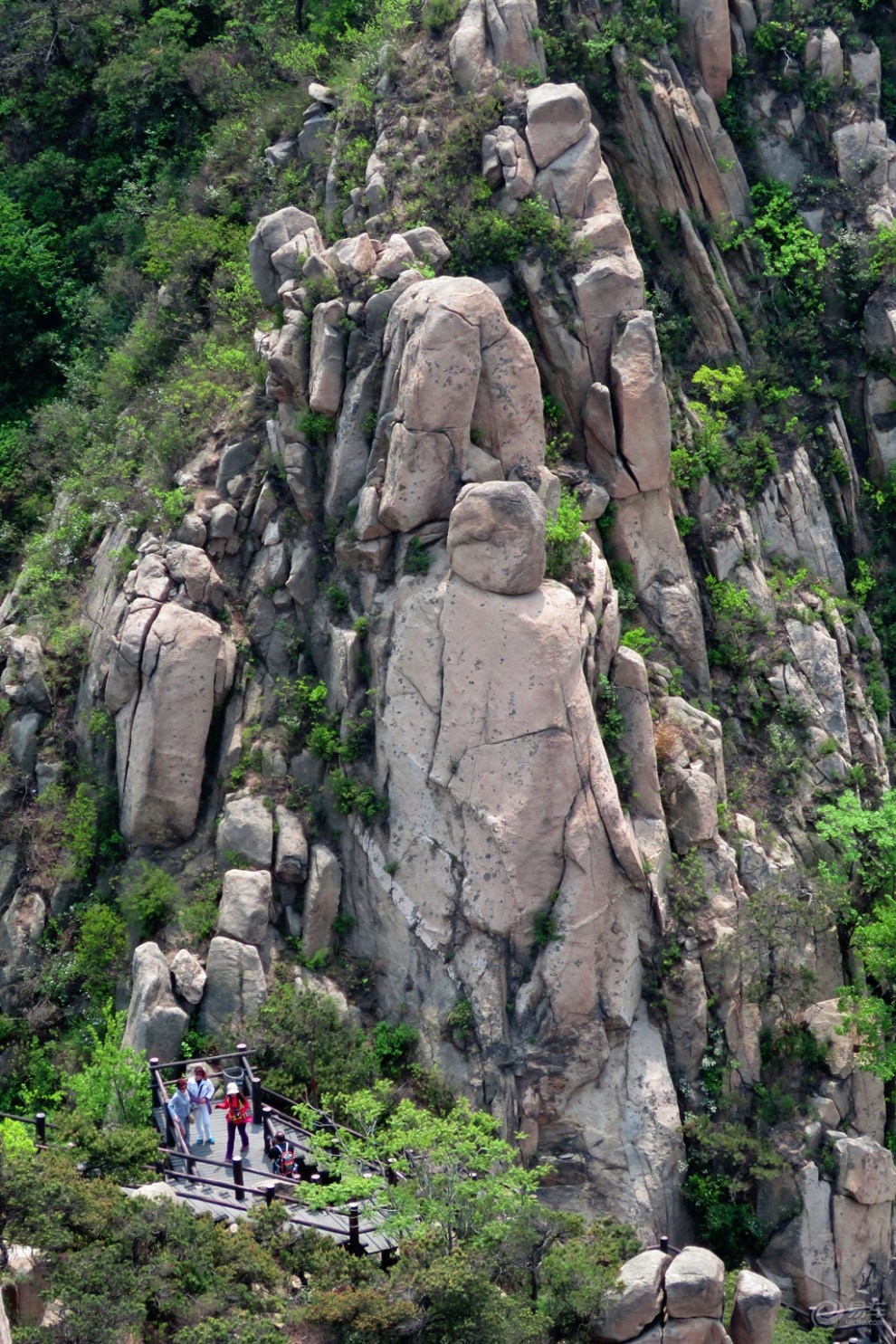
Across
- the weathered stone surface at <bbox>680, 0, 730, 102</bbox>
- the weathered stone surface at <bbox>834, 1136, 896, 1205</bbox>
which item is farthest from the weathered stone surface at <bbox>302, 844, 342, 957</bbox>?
the weathered stone surface at <bbox>680, 0, 730, 102</bbox>

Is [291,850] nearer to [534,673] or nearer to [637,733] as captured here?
[534,673]

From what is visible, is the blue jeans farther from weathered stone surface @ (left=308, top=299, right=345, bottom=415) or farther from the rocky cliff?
weathered stone surface @ (left=308, top=299, right=345, bottom=415)

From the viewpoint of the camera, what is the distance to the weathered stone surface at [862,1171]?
3022 cm

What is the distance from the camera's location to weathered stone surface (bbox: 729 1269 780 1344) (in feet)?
85.3

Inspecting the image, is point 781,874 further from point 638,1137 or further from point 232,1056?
point 232,1056

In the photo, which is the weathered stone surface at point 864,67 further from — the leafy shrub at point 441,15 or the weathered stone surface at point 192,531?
the weathered stone surface at point 192,531

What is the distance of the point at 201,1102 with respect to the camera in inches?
1069

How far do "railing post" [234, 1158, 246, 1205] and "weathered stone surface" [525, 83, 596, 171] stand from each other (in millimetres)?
20972

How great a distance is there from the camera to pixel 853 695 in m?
35.4

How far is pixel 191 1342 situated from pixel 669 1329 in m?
7.94

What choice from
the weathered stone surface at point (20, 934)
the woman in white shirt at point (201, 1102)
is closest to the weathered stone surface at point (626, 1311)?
the woman in white shirt at point (201, 1102)

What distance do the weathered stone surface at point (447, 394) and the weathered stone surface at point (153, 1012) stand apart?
30.5 feet

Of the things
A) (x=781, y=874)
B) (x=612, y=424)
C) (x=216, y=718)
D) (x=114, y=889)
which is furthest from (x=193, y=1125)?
(x=612, y=424)

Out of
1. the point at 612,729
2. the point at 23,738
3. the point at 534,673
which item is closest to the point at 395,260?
the point at 534,673
